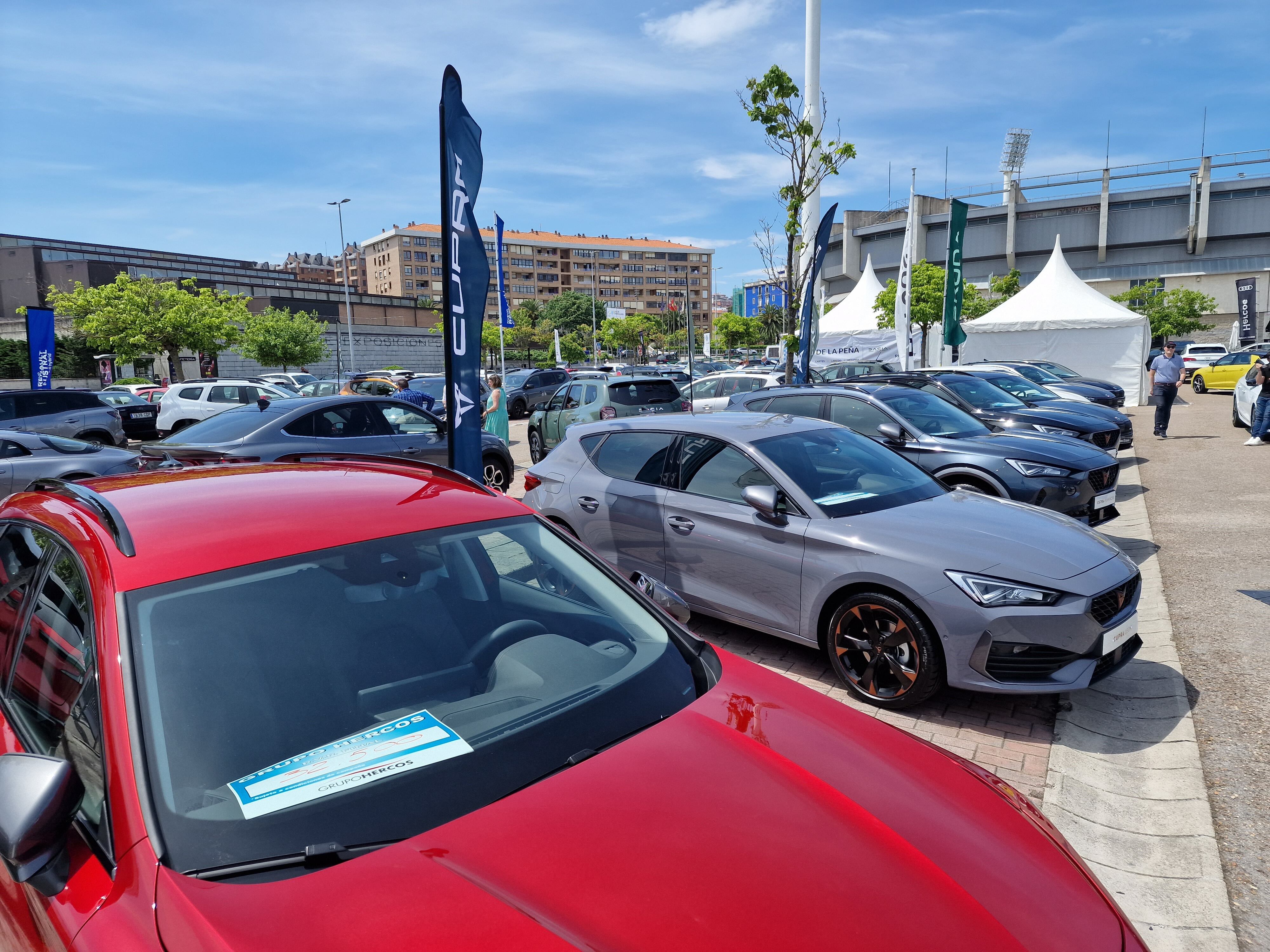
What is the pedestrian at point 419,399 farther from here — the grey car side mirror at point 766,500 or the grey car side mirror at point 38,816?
the grey car side mirror at point 38,816

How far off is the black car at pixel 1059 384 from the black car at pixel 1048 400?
1.77 m

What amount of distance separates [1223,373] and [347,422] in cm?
3098

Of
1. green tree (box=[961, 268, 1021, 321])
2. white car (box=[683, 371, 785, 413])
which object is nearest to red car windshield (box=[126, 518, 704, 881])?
white car (box=[683, 371, 785, 413])

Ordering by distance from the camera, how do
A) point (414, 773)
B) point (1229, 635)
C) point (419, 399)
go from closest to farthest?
point (414, 773) → point (1229, 635) → point (419, 399)

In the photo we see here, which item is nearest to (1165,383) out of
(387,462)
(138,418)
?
(387,462)

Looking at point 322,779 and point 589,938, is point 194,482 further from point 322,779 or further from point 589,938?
point 589,938

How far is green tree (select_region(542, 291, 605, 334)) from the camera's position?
344 feet

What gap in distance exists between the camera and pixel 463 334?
6.62 m

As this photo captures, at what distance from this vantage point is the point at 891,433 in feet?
22.5

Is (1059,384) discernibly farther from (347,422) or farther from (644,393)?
(347,422)

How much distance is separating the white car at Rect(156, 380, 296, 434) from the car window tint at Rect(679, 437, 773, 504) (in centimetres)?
1671

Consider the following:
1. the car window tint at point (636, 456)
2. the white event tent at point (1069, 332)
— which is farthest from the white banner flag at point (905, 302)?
the car window tint at point (636, 456)

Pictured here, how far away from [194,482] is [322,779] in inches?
50.0

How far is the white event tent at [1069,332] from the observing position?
25.8 meters
